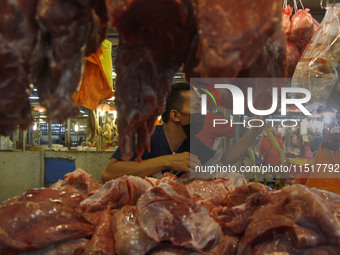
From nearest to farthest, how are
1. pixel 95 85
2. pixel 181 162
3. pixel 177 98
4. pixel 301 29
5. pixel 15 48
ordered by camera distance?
pixel 15 48 < pixel 301 29 < pixel 181 162 < pixel 95 85 < pixel 177 98

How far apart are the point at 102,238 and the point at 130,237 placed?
15 centimetres

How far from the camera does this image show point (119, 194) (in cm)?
172

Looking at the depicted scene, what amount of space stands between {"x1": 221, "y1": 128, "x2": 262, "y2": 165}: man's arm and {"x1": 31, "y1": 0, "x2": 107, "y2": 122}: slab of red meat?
2.91 m

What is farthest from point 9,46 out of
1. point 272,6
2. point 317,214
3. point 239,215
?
point 317,214

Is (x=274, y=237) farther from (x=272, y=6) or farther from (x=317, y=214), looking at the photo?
(x=272, y=6)

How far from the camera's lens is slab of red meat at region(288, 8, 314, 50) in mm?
2332

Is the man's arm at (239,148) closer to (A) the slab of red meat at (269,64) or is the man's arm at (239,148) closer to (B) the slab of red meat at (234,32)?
(A) the slab of red meat at (269,64)

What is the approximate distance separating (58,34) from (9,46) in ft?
0.53

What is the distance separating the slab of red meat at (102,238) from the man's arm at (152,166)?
1557 mm

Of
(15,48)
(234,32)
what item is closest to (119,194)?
(15,48)

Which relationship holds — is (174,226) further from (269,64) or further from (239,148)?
(239,148)

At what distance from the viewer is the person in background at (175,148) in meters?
3.26

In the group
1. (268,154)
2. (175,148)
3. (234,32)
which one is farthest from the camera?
(268,154)

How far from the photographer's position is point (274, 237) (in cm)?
142
